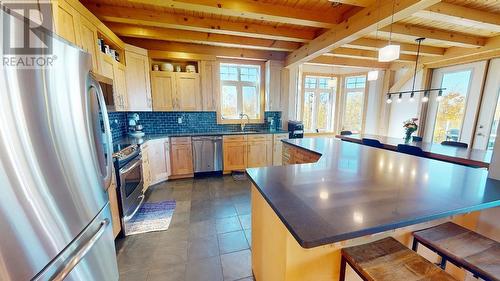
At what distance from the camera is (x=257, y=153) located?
434 cm

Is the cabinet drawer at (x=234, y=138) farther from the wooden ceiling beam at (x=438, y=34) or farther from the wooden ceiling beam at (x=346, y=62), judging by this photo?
the wooden ceiling beam at (x=438, y=34)

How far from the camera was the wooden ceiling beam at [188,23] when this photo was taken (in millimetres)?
2619

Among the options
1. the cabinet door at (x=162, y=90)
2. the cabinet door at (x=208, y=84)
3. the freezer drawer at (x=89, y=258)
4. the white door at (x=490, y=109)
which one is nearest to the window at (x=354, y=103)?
the white door at (x=490, y=109)

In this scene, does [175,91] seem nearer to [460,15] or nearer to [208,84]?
[208,84]

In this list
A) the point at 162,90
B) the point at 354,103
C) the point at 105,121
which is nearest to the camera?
the point at 105,121

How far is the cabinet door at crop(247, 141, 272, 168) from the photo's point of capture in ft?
14.1

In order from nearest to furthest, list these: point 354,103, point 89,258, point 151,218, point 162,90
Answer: point 89,258
point 151,218
point 162,90
point 354,103

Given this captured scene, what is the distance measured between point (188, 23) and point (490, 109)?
5519 millimetres

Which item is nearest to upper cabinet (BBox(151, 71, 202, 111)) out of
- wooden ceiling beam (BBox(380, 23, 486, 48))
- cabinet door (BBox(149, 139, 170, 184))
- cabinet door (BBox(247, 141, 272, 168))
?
cabinet door (BBox(149, 139, 170, 184))

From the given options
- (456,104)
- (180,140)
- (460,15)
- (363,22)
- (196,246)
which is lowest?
(196,246)

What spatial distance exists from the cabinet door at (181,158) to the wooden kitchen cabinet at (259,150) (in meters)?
1.23

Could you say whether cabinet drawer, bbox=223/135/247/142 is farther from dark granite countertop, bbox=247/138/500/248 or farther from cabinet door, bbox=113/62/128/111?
dark granite countertop, bbox=247/138/500/248

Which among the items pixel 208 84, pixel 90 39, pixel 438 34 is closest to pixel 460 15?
pixel 438 34

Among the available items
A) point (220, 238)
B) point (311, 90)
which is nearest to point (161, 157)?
point (220, 238)
